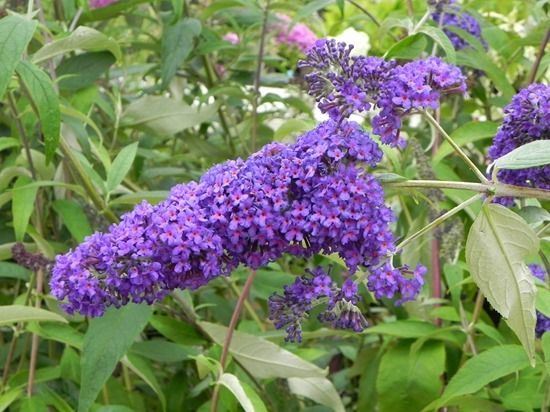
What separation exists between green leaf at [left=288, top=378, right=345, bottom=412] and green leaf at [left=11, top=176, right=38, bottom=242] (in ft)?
1.95

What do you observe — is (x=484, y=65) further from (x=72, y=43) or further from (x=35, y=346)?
(x=35, y=346)

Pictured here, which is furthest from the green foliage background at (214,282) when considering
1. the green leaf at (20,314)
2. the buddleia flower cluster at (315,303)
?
the buddleia flower cluster at (315,303)

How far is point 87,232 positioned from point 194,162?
2.74 feet

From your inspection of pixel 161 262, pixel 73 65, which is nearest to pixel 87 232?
pixel 73 65

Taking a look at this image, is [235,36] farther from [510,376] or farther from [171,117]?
[510,376]

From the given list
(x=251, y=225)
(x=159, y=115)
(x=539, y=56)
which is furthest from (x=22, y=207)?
(x=539, y=56)

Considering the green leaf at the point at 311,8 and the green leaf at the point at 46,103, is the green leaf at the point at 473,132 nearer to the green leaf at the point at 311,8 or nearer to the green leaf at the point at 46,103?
the green leaf at the point at 311,8

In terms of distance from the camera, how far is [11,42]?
57.6 inches

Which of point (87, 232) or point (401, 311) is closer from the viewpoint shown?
point (87, 232)

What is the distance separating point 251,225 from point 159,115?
115 centimetres

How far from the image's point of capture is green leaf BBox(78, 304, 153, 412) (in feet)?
4.90

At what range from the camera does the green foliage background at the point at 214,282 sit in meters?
1.55

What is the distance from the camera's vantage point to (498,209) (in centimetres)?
120

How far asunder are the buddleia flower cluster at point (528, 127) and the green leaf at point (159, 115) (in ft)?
3.38
